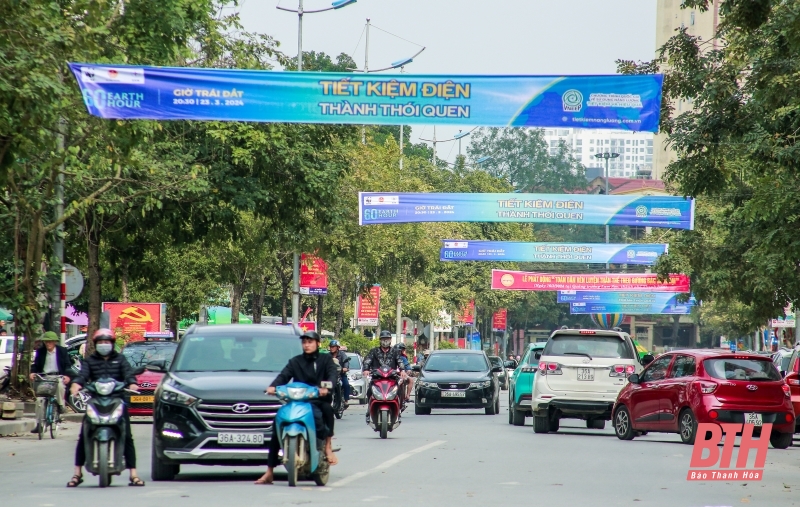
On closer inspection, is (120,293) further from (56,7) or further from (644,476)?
(644,476)

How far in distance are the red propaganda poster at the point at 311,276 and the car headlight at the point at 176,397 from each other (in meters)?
29.3

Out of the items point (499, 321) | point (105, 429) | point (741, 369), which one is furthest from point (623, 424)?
point (499, 321)

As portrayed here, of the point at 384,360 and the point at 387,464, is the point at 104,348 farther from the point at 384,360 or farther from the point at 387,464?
the point at 384,360

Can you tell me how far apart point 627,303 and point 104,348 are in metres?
56.0

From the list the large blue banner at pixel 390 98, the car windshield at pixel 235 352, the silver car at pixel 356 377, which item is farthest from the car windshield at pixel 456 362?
the car windshield at pixel 235 352

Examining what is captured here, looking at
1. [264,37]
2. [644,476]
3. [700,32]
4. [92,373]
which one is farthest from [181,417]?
[700,32]

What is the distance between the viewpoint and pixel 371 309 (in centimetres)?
5334

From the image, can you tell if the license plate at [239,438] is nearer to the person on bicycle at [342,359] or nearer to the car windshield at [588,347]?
the car windshield at [588,347]

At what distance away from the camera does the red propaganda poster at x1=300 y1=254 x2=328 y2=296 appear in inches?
1695

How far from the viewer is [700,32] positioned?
138 meters

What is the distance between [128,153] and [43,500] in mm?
7774

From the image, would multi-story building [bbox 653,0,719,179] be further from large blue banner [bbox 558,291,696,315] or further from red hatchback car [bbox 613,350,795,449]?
red hatchback car [bbox 613,350,795,449]

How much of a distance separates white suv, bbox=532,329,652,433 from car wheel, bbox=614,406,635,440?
0.36 m

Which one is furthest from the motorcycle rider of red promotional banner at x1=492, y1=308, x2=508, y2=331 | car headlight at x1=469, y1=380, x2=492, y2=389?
red promotional banner at x1=492, y1=308, x2=508, y2=331
